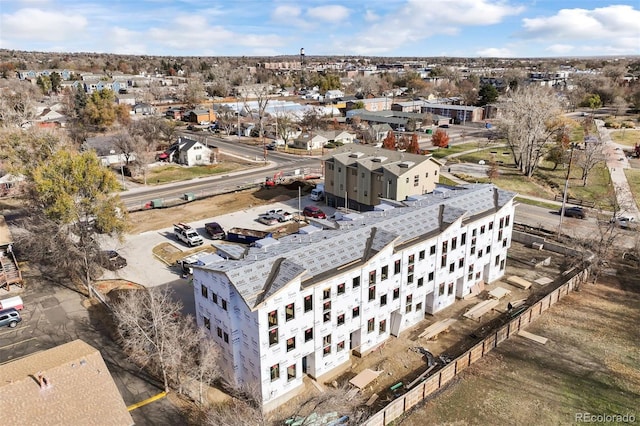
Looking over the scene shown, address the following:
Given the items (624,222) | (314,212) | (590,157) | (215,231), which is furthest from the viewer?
(590,157)

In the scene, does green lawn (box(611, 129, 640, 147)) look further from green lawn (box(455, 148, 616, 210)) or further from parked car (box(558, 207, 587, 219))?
parked car (box(558, 207, 587, 219))

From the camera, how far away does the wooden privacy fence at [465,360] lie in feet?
94.2

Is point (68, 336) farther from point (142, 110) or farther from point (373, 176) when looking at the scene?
point (142, 110)

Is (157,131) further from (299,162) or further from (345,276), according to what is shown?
→ (345,276)

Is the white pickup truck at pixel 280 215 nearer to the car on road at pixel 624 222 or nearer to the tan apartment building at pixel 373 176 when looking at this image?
the tan apartment building at pixel 373 176

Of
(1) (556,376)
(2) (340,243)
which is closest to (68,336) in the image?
(2) (340,243)

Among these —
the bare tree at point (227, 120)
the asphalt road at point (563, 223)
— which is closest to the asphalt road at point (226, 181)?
the bare tree at point (227, 120)

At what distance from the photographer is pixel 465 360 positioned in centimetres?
3381

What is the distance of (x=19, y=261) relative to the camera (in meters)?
51.6

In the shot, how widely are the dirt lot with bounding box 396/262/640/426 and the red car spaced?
32.3 m

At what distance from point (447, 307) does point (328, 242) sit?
16.0m

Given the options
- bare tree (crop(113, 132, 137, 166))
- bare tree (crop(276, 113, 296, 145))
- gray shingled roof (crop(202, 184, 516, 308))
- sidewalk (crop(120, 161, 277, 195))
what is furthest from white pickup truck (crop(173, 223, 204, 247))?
bare tree (crop(276, 113, 296, 145))

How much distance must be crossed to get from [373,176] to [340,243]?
98.3 feet

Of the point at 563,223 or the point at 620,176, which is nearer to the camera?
the point at 563,223
